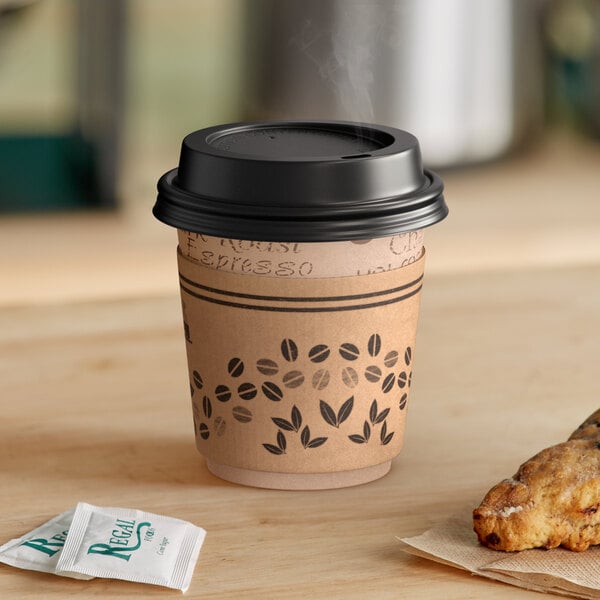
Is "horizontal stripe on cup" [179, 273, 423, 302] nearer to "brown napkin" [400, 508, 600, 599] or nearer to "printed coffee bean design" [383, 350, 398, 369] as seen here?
"printed coffee bean design" [383, 350, 398, 369]

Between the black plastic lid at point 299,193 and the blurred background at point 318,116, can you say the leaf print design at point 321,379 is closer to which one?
the black plastic lid at point 299,193

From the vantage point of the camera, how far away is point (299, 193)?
0.84 meters

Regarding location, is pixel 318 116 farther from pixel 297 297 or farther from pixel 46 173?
pixel 297 297

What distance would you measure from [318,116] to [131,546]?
97 cm

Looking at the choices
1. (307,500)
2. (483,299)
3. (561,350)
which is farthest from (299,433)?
(483,299)

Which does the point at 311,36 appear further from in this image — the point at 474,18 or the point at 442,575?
the point at 442,575

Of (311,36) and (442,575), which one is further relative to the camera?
(311,36)

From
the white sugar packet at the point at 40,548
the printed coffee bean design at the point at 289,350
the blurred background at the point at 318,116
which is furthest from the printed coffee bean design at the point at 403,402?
the blurred background at the point at 318,116

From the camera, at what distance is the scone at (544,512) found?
796 mm

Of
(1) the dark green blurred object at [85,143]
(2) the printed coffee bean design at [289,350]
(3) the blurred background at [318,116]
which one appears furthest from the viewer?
(1) the dark green blurred object at [85,143]

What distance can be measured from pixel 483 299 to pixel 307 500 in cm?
55

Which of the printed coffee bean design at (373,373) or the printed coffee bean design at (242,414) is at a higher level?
the printed coffee bean design at (373,373)

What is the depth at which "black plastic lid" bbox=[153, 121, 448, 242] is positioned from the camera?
2.75 feet

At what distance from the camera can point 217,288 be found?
0.88 metres
